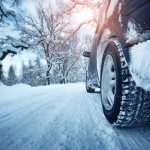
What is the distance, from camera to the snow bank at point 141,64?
1.59m

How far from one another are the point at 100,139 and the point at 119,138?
6.5 inches

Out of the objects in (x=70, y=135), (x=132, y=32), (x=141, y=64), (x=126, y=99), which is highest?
(x=132, y=32)

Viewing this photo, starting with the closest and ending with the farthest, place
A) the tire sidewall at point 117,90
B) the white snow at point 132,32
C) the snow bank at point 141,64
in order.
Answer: the snow bank at point 141,64
the white snow at point 132,32
the tire sidewall at point 117,90

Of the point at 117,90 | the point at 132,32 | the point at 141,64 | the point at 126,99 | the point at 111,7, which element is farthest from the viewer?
the point at 111,7

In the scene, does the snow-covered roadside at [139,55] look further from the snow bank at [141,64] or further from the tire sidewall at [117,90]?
the tire sidewall at [117,90]

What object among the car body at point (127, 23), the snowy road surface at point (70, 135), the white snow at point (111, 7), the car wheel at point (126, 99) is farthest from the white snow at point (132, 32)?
the snowy road surface at point (70, 135)

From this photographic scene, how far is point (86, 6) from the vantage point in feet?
44.2

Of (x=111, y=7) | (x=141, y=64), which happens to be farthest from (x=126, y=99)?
(x=111, y=7)

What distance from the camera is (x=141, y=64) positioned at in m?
1.64

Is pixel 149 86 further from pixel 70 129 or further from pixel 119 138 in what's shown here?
pixel 70 129

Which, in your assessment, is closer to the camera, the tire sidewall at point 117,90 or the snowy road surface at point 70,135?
the snowy road surface at point 70,135

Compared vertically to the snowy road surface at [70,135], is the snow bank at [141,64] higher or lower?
higher

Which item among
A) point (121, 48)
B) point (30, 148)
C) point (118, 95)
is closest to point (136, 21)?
point (121, 48)

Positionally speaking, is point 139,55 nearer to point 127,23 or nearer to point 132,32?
point 132,32
